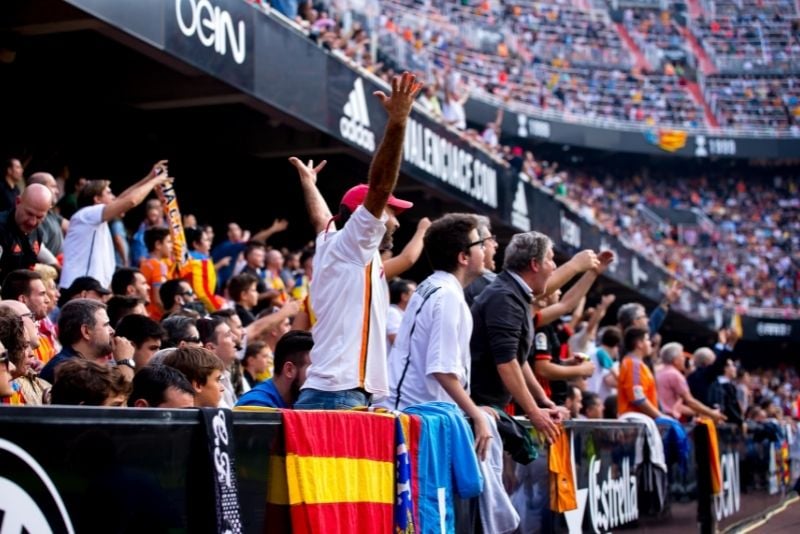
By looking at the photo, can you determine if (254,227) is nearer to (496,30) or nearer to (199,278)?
(199,278)

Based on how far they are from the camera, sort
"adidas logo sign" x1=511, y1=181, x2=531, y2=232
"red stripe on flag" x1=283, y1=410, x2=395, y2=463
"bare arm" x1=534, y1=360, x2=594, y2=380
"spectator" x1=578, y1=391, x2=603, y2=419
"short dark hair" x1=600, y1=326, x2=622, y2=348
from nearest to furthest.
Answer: "red stripe on flag" x1=283, y1=410, x2=395, y2=463
"bare arm" x1=534, y1=360, x2=594, y2=380
"spectator" x1=578, y1=391, x2=603, y2=419
"short dark hair" x1=600, y1=326, x2=622, y2=348
"adidas logo sign" x1=511, y1=181, x2=531, y2=232

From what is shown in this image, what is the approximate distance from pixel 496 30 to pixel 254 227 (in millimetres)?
22045

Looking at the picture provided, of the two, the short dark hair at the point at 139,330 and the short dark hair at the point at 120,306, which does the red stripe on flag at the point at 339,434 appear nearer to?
the short dark hair at the point at 139,330

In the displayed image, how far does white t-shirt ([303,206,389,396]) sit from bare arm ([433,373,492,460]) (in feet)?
1.18

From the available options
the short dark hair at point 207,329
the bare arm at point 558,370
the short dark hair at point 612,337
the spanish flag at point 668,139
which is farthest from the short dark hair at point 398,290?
the spanish flag at point 668,139

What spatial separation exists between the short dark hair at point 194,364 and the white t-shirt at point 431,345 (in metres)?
1.04

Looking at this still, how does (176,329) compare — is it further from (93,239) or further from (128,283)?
(93,239)

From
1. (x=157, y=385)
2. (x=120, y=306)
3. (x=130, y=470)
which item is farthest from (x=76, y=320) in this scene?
(x=130, y=470)

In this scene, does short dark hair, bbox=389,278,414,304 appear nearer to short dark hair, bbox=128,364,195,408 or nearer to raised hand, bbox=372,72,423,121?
raised hand, bbox=372,72,423,121

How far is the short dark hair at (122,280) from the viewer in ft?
23.2

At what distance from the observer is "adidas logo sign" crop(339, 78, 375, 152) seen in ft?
39.6

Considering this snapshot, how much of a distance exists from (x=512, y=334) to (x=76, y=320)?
2.05 metres

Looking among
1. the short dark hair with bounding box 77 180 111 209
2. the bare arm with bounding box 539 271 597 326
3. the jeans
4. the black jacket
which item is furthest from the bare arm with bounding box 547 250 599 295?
the short dark hair with bounding box 77 180 111 209

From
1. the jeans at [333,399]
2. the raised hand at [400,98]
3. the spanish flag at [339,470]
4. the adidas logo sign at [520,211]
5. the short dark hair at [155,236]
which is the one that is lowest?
the spanish flag at [339,470]
